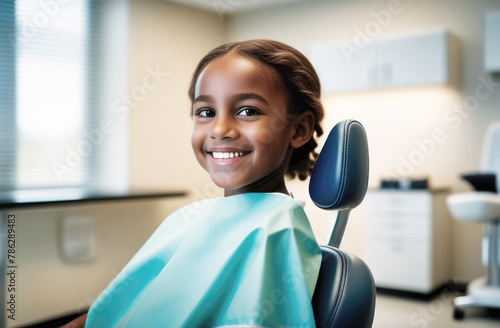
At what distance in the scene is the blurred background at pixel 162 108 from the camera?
12.4ft

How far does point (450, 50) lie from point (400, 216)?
5.02 feet

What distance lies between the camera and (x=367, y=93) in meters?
4.98

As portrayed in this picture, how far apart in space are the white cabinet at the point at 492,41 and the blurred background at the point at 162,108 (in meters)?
0.02

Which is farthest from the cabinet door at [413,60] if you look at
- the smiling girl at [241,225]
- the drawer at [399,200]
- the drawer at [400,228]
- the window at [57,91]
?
the smiling girl at [241,225]

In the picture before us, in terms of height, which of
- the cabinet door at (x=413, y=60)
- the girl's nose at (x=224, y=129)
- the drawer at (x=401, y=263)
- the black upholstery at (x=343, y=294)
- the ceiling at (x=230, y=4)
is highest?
the ceiling at (x=230, y=4)

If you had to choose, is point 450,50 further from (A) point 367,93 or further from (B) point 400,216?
(B) point 400,216

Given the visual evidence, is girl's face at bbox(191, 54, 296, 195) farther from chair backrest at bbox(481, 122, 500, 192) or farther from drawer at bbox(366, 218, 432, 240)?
drawer at bbox(366, 218, 432, 240)

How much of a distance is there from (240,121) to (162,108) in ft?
12.8

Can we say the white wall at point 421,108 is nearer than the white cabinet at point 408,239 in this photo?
No

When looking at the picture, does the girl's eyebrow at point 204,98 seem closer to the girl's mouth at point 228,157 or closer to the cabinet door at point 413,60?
the girl's mouth at point 228,157

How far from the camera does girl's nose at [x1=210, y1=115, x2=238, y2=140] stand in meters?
1.00

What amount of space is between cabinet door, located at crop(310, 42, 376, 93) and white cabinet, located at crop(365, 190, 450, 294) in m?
1.06

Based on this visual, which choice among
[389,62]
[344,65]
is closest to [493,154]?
[389,62]

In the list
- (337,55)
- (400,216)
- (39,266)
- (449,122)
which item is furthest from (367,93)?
(39,266)
